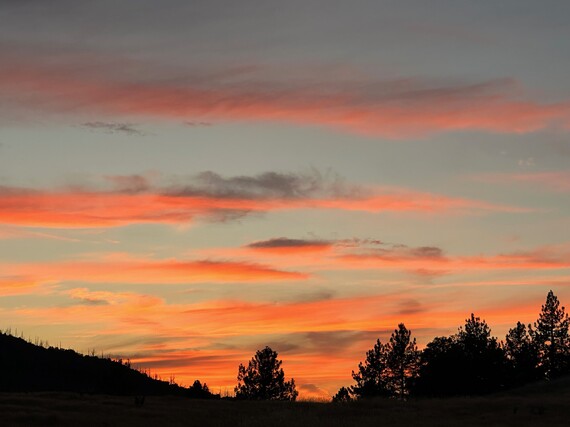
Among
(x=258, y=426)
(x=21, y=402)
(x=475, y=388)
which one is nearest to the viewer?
(x=258, y=426)

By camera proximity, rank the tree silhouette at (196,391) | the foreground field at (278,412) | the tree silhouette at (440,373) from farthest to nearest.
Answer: the tree silhouette at (196,391)
the tree silhouette at (440,373)
the foreground field at (278,412)

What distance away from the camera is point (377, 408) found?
62.6 metres

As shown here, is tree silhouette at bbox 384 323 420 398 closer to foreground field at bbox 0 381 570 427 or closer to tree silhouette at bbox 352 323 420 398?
tree silhouette at bbox 352 323 420 398

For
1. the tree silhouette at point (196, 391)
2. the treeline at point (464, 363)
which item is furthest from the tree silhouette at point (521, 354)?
the tree silhouette at point (196, 391)

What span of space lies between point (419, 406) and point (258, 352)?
54.9 m

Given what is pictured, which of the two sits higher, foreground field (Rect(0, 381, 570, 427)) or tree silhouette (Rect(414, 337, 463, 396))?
tree silhouette (Rect(414, 337, 463, 396))

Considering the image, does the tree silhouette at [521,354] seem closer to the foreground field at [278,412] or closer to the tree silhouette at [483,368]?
the tree silhouette at [483,368]

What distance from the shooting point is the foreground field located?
5281 cm

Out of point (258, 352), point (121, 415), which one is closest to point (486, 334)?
point (258, 352)

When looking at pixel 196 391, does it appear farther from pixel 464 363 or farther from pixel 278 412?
pixel 278 412

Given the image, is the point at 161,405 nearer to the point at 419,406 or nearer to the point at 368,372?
the point at 419,406

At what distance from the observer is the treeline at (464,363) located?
11250 centimetres

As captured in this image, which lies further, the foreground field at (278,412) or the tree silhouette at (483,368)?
the tree silhouette at (483,368)

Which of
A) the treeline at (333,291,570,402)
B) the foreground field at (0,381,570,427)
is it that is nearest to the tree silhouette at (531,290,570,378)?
the treeline at (333,291,570,402)
